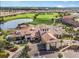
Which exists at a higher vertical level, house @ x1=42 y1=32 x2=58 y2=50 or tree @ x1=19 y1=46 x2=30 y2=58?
house @ x1=42 y1=32 x2=58 y2=50

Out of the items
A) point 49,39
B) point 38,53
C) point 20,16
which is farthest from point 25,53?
point 20,16

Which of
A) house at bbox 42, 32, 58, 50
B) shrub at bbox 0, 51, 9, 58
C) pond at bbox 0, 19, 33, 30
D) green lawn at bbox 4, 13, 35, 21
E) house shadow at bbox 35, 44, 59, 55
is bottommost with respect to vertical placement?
shrub at bbox 0, 51, 9, 58

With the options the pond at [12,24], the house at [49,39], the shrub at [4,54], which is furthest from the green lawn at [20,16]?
the shrub at [4,54]

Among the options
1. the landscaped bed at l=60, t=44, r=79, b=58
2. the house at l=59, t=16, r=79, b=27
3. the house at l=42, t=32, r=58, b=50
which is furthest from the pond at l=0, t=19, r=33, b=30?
the landscaped bed at l=60, t=44, r=79, b=58

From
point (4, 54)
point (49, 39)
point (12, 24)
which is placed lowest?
point (4, 54)

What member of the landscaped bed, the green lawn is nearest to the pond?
the green lawn

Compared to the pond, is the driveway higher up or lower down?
lower down

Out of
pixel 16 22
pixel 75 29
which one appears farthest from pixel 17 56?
pixel 75 29

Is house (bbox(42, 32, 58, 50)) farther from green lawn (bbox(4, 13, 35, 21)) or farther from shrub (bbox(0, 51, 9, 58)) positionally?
shrub (bbox(0, 51, 9, 58))

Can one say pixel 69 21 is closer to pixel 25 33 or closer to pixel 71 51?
pixel 71 51

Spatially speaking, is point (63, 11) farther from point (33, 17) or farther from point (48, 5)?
point (33, 17)

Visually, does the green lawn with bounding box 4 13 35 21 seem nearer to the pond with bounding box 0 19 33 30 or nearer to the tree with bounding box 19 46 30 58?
the pond with bounding box 0 19 33 30
